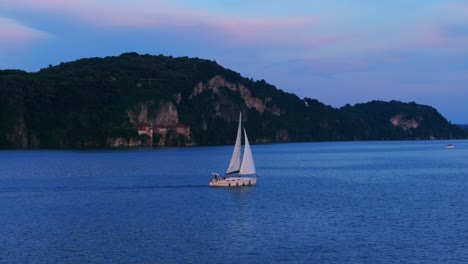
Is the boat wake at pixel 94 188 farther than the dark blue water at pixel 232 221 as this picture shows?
Yes

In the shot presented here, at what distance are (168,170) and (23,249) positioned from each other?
66950 millimetres

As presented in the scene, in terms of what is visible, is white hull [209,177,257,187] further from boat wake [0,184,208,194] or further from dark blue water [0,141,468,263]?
boat wake [0,184,208,194]

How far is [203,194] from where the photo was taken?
232ft

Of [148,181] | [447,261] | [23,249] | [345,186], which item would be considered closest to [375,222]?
[447,261]

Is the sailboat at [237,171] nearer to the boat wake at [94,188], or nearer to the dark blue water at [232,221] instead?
the dark blue water at [232,221]

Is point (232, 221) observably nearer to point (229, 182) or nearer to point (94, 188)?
point (229, 182)

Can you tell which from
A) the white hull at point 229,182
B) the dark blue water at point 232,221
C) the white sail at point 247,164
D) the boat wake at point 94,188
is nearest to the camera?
the dark blue water at point 232,221

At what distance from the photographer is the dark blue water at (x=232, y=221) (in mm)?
39219

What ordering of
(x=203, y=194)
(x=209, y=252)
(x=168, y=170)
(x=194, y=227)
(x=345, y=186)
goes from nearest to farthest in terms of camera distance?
(x=209, y=252)
(x=194, y=227)
(x=203, y=194)
(x=345, y=186)
(x=168, y=170)

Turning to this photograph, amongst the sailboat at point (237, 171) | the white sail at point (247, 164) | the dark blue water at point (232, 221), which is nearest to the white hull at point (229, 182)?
the sailboat at point (237, 171)

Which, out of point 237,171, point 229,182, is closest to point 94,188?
point 229,182

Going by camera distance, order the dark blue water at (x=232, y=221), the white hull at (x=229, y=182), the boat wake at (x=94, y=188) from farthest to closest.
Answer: the white hull at (x=229, y=182) → the boat wake at (x=94, y=188) → the dark blue water at (x=232, y=221)

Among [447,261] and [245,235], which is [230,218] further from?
[447,261]

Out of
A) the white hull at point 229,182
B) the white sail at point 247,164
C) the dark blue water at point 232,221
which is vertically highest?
the white sail at point 247,164
